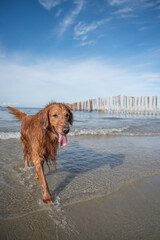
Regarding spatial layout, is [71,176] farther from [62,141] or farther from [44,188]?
[62,141]

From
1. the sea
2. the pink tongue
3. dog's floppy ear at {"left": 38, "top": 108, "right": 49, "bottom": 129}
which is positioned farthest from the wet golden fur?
the sea

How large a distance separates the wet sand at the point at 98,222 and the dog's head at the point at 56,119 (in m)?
1.07

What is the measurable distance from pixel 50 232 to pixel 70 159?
8.66 ft

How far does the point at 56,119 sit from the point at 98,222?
5.29 feet

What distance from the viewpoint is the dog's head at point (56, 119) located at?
237 centimetres

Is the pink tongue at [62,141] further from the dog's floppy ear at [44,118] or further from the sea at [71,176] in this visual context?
the sea at [71,176]

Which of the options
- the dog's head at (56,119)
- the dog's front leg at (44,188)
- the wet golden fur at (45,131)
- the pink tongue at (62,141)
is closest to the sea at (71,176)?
the dog's front leg at (44,188)

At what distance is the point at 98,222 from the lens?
1.87 meters

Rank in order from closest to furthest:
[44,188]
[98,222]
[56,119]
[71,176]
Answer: [98,222], [44,188], [56,119], [71,176]

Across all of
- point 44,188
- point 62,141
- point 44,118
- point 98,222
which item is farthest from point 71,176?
point 44,118

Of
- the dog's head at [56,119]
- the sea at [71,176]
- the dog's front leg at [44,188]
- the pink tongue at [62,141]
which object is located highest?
the dog's head at [56,119]

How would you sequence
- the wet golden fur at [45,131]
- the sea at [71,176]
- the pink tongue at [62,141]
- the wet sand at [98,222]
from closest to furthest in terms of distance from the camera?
1. the wet sand at [98,222]
2. the sea at [71,176]
3. the pink tongue at [62,141]
4. the wet golden fur at [45,131]

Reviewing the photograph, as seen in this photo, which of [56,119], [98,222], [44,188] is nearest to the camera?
[98,222]

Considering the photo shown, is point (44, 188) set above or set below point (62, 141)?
below
